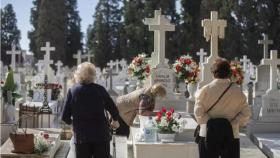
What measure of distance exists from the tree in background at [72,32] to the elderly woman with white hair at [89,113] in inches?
1674

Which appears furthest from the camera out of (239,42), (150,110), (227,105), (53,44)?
(53,44)

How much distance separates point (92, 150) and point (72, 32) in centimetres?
4379

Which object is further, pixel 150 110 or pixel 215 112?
pixel 150 110

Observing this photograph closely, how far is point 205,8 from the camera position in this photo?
130 ft

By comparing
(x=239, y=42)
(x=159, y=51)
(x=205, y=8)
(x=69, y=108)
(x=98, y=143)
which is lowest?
(x=98, y=143)

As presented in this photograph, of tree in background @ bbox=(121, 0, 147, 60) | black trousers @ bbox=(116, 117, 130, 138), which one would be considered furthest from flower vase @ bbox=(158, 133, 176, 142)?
tree in background @ bbox=(121, 0, 147, 60)

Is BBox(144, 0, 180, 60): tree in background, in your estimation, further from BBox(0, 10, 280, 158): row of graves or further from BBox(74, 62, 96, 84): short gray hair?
BBox(74, 62, 96, 84): short gray hair

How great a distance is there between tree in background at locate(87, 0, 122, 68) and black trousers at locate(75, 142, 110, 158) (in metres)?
38.6

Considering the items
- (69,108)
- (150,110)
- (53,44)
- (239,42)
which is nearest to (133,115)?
(150,110)

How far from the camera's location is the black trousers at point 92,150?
223 inches

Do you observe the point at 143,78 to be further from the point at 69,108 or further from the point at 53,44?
the point at 53,44

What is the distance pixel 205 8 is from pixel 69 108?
114 ft

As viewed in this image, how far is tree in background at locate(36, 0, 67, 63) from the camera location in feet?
148

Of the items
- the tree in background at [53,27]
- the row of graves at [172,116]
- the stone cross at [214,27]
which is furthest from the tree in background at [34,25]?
the stone cross at [214,27]
